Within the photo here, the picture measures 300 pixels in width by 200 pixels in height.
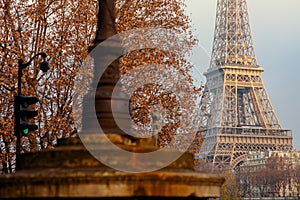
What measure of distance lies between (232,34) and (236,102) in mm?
13420

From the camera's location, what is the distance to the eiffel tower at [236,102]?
94.3m

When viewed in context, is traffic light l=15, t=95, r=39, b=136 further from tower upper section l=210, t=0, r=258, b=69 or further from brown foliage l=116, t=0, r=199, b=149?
tower upper section l=210, t=0, r=258, b=69

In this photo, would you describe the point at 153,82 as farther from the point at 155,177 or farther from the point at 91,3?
the point at 155,177

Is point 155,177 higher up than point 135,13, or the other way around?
point 135,13

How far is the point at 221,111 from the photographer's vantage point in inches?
3745

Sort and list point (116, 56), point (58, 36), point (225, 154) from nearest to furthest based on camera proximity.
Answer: point (116, 56) → point (58, 36) → point (225, 154)

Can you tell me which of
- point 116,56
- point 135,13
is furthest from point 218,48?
point 116,56

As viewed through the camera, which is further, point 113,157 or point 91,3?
point 91,3

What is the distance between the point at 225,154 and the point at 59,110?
73930 mm

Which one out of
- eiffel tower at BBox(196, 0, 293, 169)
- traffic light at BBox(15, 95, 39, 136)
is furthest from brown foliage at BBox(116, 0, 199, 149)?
eiffel tower at BBox(196, 0, 293, 169)

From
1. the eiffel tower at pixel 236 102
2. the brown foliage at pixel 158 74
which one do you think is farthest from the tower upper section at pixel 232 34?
the brown foliage at pixel 158 74

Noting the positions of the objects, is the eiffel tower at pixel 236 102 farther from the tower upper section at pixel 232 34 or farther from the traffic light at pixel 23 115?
the traffic light at pixel 23 115

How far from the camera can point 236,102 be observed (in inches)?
3748

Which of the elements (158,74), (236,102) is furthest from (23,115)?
(236,102)
